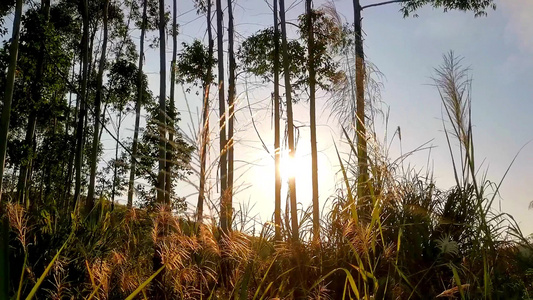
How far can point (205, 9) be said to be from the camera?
1521cm

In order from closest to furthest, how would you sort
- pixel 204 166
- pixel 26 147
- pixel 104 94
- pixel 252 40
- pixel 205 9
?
1. pixel 204 166
2. pixel 252 40
3. pixel 26 147
4. pixel 205 9
5. pixel 104 94

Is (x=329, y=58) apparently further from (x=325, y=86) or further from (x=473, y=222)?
(x=473, y=222)

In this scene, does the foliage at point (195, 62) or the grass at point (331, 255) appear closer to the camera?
the grass at point (331, 255)

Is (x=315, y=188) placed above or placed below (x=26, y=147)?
below

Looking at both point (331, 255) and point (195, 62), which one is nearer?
point (331, 255)

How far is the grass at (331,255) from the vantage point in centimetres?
145

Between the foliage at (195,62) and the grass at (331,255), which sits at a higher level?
the foliage at (195,62)

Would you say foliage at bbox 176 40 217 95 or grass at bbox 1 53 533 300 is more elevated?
foliage at bbox 176 40 217 95

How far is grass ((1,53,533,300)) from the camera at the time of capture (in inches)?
57.0

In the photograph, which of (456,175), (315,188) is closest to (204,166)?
(456,175)

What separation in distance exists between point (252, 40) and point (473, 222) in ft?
32.8

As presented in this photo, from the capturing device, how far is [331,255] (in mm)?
2094

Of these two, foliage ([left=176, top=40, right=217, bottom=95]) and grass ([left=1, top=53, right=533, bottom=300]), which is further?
foliage ([left=176, top=40, right=217, bottom=95])

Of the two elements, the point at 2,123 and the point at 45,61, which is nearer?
the point at 2,123
